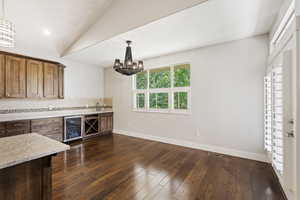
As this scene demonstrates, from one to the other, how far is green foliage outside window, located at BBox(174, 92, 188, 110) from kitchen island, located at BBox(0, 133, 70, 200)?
3115mm

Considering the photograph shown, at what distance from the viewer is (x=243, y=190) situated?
1.93 metres

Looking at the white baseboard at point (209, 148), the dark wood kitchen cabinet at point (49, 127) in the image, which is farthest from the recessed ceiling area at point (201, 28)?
the white baseboard at point (209, 148)

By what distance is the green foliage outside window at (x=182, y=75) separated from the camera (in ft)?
12.4

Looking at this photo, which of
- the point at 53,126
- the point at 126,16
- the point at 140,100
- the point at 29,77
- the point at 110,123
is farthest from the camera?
the point at 110,123

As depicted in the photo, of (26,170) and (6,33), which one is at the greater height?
(6,33)

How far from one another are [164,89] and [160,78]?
387 mm

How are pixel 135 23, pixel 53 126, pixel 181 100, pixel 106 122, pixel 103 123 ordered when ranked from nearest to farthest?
pixel 135 23
pixel 53 126
pixel 181 100
pixel 103 123
pixel 106 122

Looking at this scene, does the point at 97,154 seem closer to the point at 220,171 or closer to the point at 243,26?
the point at 220,171

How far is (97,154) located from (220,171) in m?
2.51

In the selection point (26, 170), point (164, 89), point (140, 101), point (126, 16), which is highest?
point (126, 16)

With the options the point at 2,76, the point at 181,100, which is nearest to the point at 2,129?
the point at 2,76

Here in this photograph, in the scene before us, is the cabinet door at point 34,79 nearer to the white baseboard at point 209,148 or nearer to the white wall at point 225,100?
the white baseboard at point 209,148

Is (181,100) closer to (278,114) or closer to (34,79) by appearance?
(278,114)

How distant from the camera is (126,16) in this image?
2.69 meters
